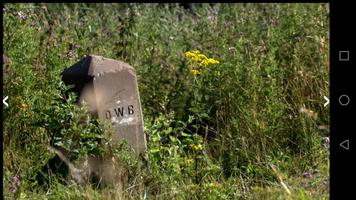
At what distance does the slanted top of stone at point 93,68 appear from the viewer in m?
5.41

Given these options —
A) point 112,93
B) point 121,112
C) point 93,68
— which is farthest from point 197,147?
point 93,68

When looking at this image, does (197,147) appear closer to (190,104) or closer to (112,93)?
(112,93)

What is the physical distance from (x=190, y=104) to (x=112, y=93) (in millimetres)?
1499

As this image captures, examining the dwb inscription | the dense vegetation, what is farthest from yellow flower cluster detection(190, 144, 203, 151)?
the dwb inscription

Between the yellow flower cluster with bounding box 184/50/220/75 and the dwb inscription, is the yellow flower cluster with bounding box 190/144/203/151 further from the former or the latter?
the yellow flower cluster with bounding box 184/50/220/75

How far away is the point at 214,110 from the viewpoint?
21.9ft

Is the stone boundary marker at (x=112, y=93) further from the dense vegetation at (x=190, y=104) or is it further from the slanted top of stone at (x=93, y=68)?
the dense vegetation at (x=190, y=104)

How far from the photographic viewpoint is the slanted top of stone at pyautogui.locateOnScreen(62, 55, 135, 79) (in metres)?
5.41

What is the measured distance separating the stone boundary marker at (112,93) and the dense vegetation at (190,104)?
11cm
